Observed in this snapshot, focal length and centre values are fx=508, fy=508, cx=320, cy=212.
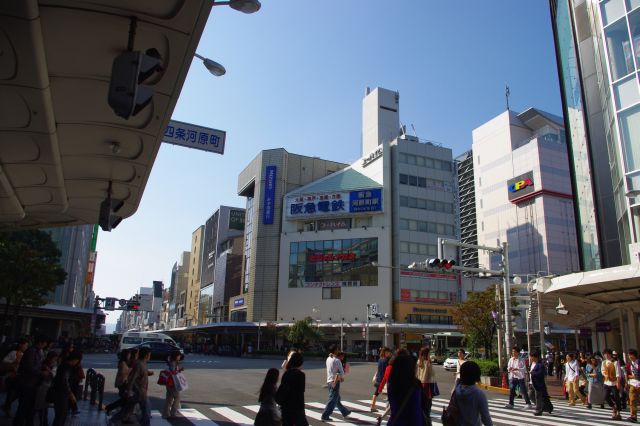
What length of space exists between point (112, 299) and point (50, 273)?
1120 inches

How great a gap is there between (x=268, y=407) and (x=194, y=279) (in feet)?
382

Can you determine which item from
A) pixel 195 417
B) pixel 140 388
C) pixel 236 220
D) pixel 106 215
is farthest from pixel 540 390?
pixel 236 220

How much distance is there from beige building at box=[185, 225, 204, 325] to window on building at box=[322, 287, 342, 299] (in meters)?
50.3

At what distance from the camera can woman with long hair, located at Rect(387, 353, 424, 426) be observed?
4879 millimetres

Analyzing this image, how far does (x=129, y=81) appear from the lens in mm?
4988

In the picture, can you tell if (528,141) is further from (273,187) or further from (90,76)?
(90,76)

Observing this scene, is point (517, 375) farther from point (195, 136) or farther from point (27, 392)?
point (27, 392)

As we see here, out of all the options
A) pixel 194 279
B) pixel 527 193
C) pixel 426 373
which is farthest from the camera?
pixel 194 279

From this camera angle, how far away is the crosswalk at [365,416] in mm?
11125

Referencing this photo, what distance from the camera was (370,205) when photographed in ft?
217

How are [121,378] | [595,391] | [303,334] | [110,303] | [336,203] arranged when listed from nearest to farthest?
[121,378] → [595,391] → [303,334] → [110,303] → [336,203]

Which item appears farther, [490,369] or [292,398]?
[490,369]

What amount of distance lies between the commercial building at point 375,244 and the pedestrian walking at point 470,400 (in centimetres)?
5585

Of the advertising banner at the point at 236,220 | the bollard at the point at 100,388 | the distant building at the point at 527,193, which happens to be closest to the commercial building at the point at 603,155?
the bollard at the point at 100,388
